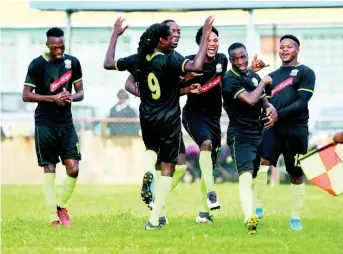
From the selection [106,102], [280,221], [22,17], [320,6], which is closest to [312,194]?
[320,6]

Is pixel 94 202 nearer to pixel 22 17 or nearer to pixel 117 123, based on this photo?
pixel 117 123

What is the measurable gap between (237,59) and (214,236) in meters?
2.16

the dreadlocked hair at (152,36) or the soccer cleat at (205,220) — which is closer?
the dreadlocked hair at (152,36)

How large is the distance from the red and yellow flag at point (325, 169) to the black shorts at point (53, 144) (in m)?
3.60

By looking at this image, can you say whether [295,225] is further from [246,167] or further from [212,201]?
[246,167]

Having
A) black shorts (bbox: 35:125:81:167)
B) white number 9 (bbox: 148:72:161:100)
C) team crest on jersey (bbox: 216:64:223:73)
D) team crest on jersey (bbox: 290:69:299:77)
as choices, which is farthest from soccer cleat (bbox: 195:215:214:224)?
white number 9 (bbox: 148:72:161:100)

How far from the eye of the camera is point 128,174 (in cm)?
2662

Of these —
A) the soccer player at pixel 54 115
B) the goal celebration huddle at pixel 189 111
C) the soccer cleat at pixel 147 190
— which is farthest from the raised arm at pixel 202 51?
the soccer player at pixel 54 115

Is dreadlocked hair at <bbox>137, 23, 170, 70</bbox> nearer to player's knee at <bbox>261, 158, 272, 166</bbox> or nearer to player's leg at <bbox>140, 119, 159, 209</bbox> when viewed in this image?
player's leg at <bbox>140, 119, 159, 209</bbox>

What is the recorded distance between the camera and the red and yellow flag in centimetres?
1331

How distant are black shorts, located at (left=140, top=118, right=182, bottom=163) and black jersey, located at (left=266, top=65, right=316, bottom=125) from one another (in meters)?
1.50

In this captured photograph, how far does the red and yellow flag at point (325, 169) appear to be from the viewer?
13.3 metres

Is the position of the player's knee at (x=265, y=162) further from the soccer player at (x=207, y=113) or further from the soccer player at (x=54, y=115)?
the soccer player at (x=54, y=115)

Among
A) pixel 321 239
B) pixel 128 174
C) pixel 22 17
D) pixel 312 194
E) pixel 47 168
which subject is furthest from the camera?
pixel 22 17
